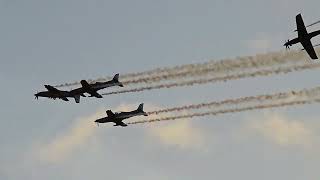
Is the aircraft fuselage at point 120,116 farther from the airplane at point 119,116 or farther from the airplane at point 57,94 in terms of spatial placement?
the airplane at point 57,94

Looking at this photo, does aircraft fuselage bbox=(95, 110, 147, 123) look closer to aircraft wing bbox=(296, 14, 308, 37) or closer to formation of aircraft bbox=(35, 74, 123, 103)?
formation of aircraft bbox=(35, 74, 123, 103)

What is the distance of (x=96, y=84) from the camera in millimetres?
115000

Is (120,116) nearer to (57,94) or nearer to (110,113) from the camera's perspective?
(110,113)

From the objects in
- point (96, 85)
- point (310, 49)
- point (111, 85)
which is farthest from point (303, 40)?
point (96, 85)

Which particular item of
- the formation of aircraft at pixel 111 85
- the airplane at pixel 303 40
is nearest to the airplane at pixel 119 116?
the formation of aircraft at pixel 111 85

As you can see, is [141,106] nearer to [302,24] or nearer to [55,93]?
[55,93]

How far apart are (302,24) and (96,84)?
38.3 metres

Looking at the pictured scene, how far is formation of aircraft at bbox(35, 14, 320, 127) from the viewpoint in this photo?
338ft

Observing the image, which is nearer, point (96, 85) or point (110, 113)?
point (96, 85)

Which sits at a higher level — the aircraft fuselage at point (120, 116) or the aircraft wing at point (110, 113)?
the aircraft wing at point (110, 113)

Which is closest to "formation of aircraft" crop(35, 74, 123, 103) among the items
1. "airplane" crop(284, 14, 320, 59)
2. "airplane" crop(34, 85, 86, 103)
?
"airplane" crop(34, 85, 86, 103)

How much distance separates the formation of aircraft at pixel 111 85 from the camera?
10312 centimetres

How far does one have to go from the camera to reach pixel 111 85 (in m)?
114

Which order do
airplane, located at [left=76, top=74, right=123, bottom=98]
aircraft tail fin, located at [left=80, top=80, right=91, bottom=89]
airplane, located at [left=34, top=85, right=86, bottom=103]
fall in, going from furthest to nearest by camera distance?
airplane, located at [left=34, top=85, right=86, bottom=103] → aircraft tail fin, located at [left=80, top=80, right=91, bottom=89] → airplane, located at [left=76, top=74, right=123, bottom=98]
